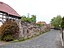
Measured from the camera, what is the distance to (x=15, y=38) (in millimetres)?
28094

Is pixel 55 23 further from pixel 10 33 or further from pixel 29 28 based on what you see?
pixel 10 33

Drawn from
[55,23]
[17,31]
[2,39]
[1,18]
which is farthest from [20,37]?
[55,23]

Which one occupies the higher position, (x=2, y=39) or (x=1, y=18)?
(x=1, y=18)

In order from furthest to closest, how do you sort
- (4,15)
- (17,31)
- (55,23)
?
1. (55,23)
2. (4,15)
3. (17,31)

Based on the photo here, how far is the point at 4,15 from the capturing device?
3453 centimetres

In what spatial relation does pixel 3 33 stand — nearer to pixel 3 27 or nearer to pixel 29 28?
pixel 3 27

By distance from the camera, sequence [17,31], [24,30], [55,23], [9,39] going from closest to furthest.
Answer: [9,39], [17,31], [24,30], [55,23]

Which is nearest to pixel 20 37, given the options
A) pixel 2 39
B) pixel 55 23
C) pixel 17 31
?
pixel 17 31

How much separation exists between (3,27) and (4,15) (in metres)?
7.33

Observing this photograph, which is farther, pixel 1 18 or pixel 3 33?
pixel 1 18

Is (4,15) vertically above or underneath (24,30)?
above

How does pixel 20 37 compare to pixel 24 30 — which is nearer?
pixel 20 37

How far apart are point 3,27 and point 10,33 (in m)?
1.25

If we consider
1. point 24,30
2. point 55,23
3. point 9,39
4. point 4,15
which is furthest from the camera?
point 55,23
